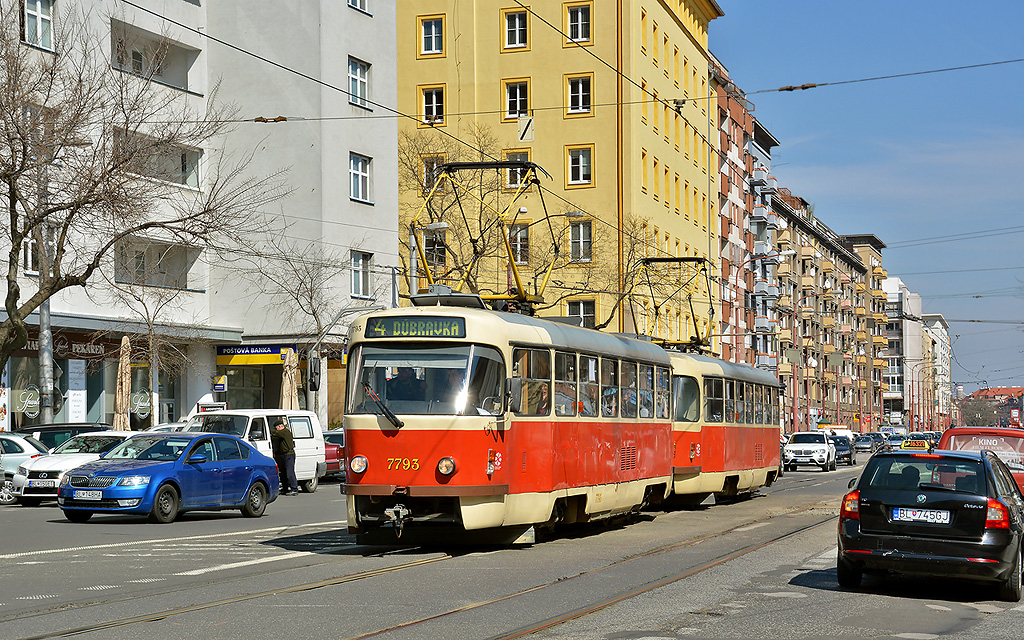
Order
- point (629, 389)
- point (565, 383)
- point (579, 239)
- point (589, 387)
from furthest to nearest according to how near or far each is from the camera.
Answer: point (579, 239), point (629, 389), point (589, 387), point (565, 383)

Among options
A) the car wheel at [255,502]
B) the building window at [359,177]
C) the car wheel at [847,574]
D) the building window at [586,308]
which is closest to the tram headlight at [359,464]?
the car wheel at [847,574]

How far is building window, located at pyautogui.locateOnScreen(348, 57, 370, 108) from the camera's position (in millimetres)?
47294

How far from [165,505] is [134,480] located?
68 centimetres

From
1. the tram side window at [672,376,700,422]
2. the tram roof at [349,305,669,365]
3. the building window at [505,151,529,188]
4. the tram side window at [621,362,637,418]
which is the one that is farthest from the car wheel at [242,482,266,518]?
the building window at [505,151,529,188]

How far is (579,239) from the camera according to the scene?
60.0 metres

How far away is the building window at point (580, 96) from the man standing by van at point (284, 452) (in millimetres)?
34064

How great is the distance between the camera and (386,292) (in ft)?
158

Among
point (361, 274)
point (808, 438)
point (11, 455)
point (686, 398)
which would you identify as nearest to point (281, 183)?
point (361, 274)

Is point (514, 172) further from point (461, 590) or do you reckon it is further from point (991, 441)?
point (461, 590)

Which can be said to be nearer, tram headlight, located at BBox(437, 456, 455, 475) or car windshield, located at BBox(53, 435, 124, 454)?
tram headlight, located at BBox(437, 456, 455, 475)

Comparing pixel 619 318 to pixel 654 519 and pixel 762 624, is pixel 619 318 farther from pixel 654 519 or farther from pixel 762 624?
pixel 762 624

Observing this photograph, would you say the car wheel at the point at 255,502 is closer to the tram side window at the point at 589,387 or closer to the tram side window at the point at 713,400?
the tram side window at the point at 589,387

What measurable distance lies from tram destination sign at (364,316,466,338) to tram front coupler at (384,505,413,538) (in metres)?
2.00

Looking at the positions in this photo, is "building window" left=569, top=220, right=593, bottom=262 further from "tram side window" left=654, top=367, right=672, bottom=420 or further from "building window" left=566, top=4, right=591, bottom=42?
"tram side window" left=654, top=367, right=672, bottom=420
